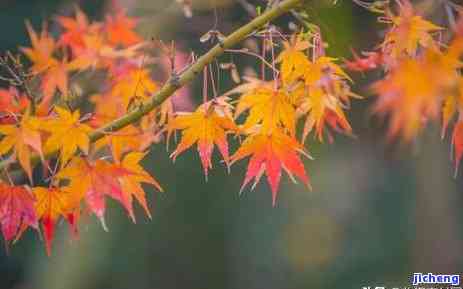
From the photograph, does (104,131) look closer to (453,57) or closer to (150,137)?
(150,137)

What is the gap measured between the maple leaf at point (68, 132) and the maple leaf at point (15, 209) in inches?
3.2

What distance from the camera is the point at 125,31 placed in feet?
5.77

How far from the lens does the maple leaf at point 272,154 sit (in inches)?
41.1

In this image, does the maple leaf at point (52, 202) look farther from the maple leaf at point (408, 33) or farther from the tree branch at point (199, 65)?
the maple leaf at point (408, 33)

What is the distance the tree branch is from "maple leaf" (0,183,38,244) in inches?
5.3

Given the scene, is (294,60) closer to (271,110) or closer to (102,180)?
(271,110)

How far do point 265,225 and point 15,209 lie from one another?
1.98 m

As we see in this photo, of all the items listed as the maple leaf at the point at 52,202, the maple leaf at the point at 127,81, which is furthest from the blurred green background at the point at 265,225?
the maple leaf at the point at 52,202

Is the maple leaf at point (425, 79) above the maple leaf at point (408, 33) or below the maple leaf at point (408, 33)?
below

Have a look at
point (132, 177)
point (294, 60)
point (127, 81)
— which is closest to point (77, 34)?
point (127, 81)

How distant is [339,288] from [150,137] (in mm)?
1820

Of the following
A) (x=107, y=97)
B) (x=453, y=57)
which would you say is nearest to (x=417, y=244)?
(x=107, y=97)

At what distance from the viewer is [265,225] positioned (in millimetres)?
2959

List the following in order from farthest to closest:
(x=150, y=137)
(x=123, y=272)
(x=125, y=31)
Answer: (x=123, y=272) → (x=125, y=31) → (x=150, y=137)
